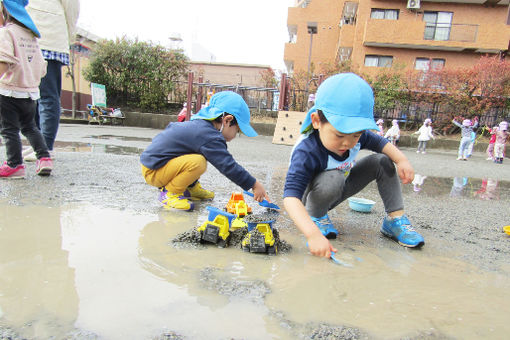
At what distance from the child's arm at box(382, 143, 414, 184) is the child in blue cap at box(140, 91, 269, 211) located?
0.85 meters

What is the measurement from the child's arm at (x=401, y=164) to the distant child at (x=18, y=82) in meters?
2.83

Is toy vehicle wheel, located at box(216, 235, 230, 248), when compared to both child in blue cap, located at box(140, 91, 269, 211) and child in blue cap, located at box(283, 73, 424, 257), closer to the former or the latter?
child in blue cap, located at box(283, 73, 424, 257)

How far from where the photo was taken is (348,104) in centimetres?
167

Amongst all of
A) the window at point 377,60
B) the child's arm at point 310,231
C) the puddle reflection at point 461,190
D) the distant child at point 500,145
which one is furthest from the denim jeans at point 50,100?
the window at point 377,60

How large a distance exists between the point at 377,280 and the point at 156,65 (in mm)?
15697

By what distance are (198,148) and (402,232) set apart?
141 cm

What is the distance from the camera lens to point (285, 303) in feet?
4.03

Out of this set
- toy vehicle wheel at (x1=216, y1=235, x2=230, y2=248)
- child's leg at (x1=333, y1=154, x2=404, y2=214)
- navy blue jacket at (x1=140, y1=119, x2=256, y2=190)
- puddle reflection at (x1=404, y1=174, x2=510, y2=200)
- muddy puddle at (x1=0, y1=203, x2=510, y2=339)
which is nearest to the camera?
muddy puddle at (x1=0, y1=203, x2=510, y2=339)

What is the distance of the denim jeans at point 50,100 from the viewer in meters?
3.39

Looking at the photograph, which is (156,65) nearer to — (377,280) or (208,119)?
(208,119)

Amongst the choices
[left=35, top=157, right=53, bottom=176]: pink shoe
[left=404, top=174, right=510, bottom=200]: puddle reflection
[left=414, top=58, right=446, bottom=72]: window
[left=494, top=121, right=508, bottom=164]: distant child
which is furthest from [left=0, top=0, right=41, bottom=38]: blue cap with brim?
[left=414, top=58, right=446, bottom=72]: window

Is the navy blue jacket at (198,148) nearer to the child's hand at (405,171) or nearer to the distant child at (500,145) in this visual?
the child's hand at (405,171)

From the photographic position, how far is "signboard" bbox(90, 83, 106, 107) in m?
14.0

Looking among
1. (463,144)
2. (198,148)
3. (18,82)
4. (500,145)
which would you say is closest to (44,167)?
(18,82)
